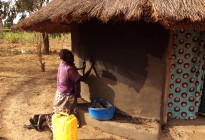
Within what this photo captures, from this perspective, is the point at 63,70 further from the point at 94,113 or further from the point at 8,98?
the point at 8,98

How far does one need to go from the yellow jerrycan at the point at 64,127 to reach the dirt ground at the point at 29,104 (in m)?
0.69

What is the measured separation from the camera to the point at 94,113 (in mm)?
5074

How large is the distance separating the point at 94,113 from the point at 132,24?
5.88 ft

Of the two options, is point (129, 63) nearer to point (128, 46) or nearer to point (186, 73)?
point (128, 46)

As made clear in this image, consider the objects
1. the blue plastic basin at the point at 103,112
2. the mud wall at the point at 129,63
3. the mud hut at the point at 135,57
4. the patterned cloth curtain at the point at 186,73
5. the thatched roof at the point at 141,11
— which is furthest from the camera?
the patterned cloth curtain at the point at 186,73

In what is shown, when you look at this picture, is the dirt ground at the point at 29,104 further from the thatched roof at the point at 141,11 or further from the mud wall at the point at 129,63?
the thatched roof at the point at 141,11

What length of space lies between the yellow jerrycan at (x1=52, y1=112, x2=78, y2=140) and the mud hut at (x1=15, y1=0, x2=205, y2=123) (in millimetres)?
1403

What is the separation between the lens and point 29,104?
661 cm

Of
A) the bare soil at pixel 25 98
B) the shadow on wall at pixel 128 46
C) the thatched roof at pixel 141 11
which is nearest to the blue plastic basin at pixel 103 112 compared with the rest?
the bare soil at pixel 25 98

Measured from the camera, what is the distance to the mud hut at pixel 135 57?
4.73 m

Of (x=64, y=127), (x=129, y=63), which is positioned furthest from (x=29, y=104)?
(x=129, y=63)

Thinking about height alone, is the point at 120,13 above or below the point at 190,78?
above

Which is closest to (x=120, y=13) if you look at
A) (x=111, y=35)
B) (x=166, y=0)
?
(x=166, y=0)

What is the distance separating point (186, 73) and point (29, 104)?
3.75m
